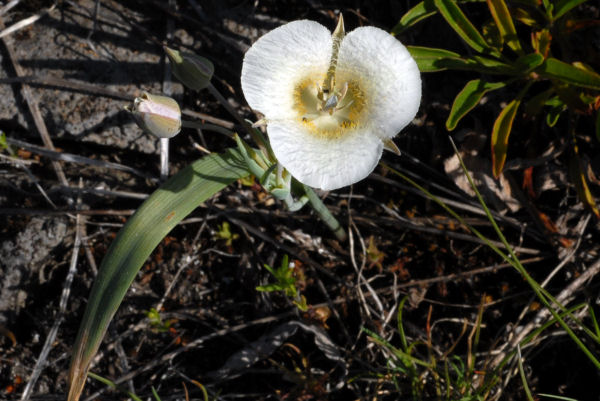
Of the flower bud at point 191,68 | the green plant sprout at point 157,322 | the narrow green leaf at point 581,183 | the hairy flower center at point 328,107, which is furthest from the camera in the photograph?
the green plant sprout at point 157,322

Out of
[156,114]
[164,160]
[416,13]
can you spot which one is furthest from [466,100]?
[164,160]

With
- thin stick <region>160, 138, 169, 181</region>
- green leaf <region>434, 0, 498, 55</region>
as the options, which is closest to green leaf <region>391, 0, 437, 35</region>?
green leaf <region>434, 0, 498, 55</region>

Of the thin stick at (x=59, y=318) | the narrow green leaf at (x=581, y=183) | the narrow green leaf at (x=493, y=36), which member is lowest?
the narrow green leaf at (x=581, y=183)

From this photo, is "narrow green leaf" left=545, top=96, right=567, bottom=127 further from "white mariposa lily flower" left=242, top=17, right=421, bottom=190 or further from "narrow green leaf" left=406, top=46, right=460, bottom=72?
"white mariposa lily flower" left=242, top=17, right=421, bottom=190

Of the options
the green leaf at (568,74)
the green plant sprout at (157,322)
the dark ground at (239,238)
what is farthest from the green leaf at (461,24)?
the green plant sprout at (157,322)

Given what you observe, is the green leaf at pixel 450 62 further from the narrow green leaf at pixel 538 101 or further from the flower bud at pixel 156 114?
the flower bud at pixel 156 114

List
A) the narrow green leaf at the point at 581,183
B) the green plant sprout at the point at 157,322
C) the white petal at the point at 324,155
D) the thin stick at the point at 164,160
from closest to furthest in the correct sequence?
the white petal at the point at 324,155, the narrow green leaf at the point at 581,183, the green plant sprout at the point at 157,322, the thin stick at the point at 164,160
